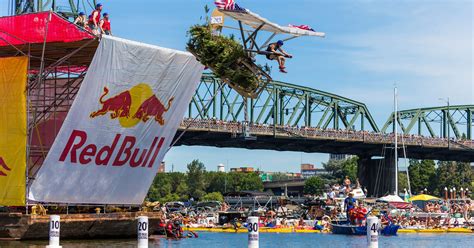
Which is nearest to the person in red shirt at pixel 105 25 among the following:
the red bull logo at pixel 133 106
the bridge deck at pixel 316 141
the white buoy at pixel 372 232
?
the red bull logo at pixel 133 106

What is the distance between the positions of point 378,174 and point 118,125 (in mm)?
112002

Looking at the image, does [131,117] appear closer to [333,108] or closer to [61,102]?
[61,102]

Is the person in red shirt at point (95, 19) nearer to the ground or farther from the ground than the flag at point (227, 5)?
farther from the ground

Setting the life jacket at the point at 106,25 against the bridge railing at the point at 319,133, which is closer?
the life jacket at the point at 106,25

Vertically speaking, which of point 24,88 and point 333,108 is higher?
point 333,108

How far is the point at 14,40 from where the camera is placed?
45750 mm

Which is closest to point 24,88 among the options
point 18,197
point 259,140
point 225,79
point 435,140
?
point 18,197

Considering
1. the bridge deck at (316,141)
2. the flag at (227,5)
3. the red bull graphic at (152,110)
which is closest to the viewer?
the flag at (227,5)

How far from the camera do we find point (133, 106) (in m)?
46.9

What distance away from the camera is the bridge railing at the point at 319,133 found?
123 metres

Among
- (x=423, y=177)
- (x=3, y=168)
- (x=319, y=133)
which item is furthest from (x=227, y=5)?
(x=423, y=177)

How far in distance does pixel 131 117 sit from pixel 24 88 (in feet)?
19.9

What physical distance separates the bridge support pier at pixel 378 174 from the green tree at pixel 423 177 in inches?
1371

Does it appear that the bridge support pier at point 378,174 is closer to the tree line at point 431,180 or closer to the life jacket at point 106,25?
the tree line at point 431,180
